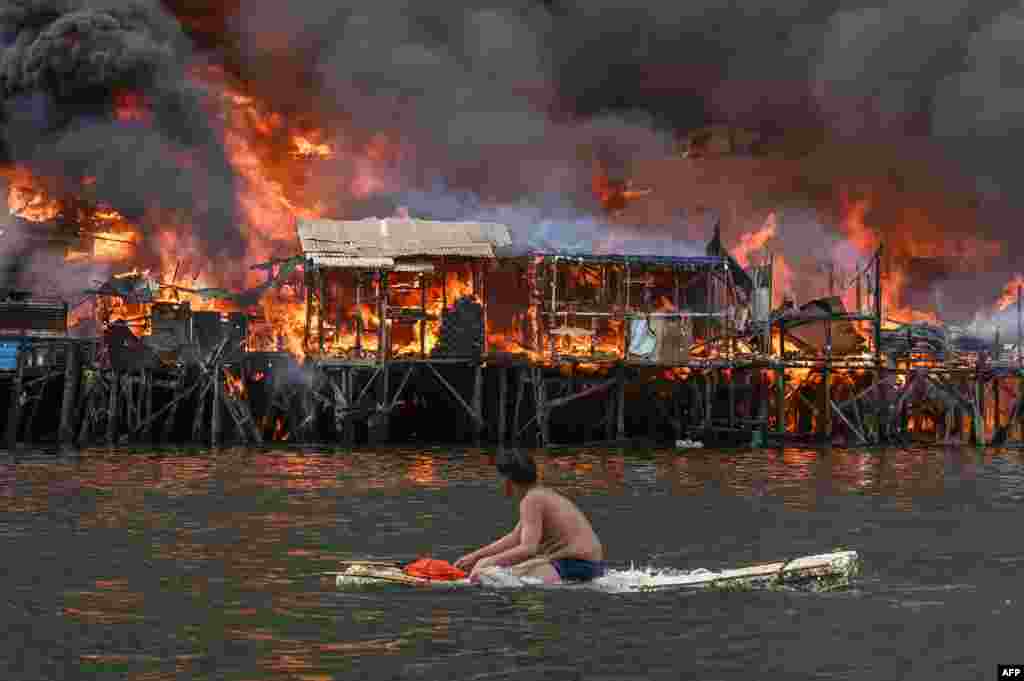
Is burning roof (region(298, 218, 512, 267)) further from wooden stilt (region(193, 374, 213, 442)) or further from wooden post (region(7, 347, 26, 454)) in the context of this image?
wooden post (region(7, 347, 26, 454))

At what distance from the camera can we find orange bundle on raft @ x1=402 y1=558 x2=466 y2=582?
18.3 m

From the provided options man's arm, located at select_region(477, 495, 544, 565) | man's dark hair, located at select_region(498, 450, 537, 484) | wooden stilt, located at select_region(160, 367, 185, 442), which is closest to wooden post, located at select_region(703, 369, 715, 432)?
wooden stilt, located at select_region(160, 367, 185, 442)

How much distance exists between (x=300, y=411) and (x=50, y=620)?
36.0 metres

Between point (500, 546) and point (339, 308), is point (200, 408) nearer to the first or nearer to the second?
point (339, 308)

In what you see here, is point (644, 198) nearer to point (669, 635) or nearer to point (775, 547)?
point (775, 547)

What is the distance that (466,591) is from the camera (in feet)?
60.2

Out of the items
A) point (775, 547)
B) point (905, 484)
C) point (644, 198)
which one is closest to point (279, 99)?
point (644, 198)

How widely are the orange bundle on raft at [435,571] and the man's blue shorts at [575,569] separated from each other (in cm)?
109

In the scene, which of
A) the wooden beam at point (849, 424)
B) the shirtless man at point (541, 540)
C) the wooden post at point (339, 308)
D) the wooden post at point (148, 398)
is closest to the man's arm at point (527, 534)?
the shirtless man at point (541, 540)

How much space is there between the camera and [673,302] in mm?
54719

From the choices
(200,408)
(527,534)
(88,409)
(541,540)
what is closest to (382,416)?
(200,408)

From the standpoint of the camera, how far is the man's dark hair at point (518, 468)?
17469 millimetres

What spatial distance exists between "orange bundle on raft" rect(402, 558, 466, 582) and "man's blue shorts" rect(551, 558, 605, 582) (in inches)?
43.0

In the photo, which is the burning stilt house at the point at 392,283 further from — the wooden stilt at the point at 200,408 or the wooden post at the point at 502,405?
the wooden stilt at the point at 200,408
